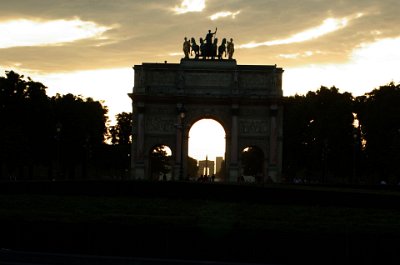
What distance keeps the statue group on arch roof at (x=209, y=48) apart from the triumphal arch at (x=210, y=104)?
0.11 metres

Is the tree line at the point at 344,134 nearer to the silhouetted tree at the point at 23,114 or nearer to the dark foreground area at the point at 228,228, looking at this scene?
the silhouetted tree at the point at 23,114

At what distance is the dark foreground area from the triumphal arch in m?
53.7

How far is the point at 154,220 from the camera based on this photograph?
844 inches

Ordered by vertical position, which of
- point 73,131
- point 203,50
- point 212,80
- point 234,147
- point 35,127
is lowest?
point 234,147

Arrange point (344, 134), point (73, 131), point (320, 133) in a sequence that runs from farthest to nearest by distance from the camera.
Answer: point (320, 133), point (344, 134), point (73, 131)

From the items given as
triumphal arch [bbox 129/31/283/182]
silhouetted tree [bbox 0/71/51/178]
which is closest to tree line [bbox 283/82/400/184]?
triumphal arch [bbox 129/31/283/182]

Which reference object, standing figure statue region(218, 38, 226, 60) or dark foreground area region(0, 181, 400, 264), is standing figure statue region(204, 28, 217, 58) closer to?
standing figure statue region(218, 38, 226, 60)

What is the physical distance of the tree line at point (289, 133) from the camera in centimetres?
7812

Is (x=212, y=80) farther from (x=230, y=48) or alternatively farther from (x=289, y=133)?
(x=289, y=133)

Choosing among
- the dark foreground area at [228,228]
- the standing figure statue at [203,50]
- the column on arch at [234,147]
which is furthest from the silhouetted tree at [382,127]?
the dark foreground area at [228,228]

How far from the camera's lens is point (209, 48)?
282ft

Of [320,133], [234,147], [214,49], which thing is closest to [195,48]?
[214,49]

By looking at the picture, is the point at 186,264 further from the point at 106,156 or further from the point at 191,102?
the point at 106,156

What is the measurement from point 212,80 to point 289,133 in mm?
25160
